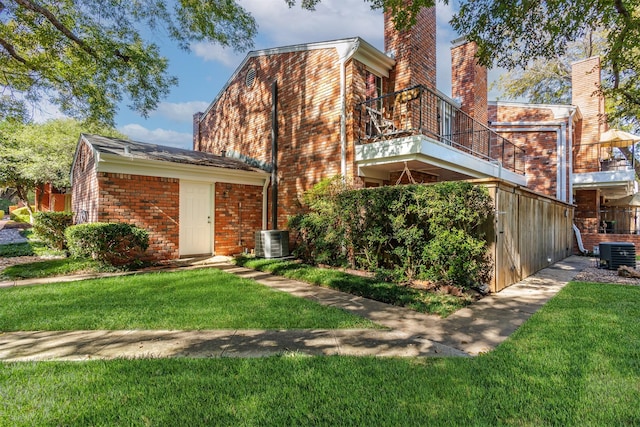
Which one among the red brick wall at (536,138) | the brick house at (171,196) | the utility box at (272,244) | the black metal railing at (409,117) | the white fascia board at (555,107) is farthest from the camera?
the red brick wall at (536,138)

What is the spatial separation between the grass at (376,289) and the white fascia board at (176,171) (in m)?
3.67

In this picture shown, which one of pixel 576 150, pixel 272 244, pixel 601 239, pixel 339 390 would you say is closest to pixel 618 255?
pixel 601 239

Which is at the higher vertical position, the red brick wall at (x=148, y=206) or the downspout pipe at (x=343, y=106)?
the downspout pipe at (x=343, y=106)

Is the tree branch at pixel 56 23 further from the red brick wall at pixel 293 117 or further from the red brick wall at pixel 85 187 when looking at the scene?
the red brick wall at pixel 293 117

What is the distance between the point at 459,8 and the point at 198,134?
13.3 meters

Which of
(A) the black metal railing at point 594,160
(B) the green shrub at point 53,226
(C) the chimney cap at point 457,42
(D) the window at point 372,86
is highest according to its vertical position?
(C) the chimney cap at point 457,42

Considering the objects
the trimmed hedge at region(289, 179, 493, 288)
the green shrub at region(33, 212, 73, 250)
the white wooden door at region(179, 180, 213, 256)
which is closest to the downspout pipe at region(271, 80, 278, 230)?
the white wooden door at region(179, 180, 213, 256)

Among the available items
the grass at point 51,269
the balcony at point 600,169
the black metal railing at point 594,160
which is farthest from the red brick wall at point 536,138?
the grass at point 51,269

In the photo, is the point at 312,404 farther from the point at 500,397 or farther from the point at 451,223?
the point at 451,223

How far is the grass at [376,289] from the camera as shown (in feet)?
16.2

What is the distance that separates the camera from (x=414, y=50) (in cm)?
948

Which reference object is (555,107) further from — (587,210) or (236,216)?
(236,216)

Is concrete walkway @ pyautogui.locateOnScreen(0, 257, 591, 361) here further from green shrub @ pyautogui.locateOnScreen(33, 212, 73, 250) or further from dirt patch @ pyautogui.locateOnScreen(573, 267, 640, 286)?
green shrub @ pyautogui.locateOnScreen(33, 212, 73, 250)

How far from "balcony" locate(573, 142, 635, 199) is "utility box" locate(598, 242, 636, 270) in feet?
20.8
